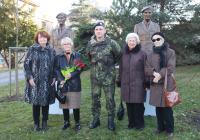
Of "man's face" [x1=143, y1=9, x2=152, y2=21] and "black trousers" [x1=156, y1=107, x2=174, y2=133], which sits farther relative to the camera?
"man's face" [x1=143, y1=9, x2=152, y2=21]

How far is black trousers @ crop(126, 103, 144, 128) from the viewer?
7.29 meters

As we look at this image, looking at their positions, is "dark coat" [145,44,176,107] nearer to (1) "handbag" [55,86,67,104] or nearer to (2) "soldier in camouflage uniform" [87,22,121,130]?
(2) "soldier in camouflage uniform" [87,22,121,130]

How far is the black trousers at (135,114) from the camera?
7289mm

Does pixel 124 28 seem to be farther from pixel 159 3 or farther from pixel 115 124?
pixel 115 124

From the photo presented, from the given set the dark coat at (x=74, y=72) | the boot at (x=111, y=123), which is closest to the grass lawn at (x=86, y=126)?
the boot at (x=111, y=123)

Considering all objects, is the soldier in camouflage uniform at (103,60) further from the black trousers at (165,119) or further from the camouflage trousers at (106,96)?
the black trousers at (165,119)

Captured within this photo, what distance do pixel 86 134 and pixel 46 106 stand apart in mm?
907

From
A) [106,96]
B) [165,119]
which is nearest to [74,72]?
[106,96]

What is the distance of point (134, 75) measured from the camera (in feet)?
23.4

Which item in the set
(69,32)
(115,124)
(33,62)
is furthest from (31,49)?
(115,124)

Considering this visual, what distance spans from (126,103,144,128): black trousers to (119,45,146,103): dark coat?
0.16 meters

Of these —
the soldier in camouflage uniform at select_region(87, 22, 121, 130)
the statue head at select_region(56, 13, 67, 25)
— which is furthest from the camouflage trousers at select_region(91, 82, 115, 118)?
the statue head at select_region(56, 13, 67, 25)

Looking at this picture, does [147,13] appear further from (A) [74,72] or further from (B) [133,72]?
(A) [74,72]

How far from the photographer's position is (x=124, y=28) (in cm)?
1569
